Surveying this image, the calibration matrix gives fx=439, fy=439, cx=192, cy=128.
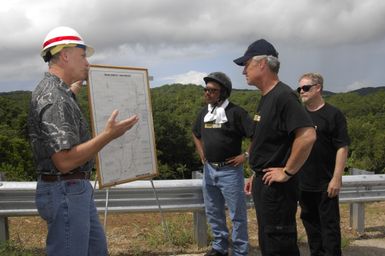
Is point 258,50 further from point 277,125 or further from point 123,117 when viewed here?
point 123,117

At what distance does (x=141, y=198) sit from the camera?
4777 millimetres

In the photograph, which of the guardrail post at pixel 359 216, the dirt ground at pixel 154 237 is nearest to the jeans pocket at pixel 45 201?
the dirt ground at pixel 154 237

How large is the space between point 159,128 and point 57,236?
159ft

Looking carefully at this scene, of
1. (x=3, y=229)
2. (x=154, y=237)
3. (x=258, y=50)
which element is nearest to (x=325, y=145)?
(x=258, y=50)

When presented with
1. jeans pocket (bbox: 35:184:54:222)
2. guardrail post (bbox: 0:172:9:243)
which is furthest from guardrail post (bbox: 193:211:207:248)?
jeans pocket (bbox: 35:184:54:222)

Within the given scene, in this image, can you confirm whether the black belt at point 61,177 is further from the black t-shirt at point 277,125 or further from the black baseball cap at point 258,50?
the black baseball cap at point 258,50

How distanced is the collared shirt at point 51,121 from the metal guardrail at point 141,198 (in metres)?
1.88

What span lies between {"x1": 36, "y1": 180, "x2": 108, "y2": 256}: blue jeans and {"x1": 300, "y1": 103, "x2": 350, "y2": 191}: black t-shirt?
2420 mm

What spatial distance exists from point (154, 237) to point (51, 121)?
2960 millimetres

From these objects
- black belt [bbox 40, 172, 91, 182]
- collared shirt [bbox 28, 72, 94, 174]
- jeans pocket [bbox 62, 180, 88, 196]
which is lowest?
jeans pocket [bbox 62, 180, 88, 196]

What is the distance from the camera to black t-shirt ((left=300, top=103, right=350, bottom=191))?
13.7 ft

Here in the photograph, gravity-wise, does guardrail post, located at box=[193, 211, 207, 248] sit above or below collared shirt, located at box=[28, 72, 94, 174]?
below

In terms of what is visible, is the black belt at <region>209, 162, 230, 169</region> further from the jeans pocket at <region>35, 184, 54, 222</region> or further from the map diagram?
the jeans pocket at <region>35, 184, 54, 222</region>

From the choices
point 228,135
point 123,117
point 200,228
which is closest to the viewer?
point 123,117
